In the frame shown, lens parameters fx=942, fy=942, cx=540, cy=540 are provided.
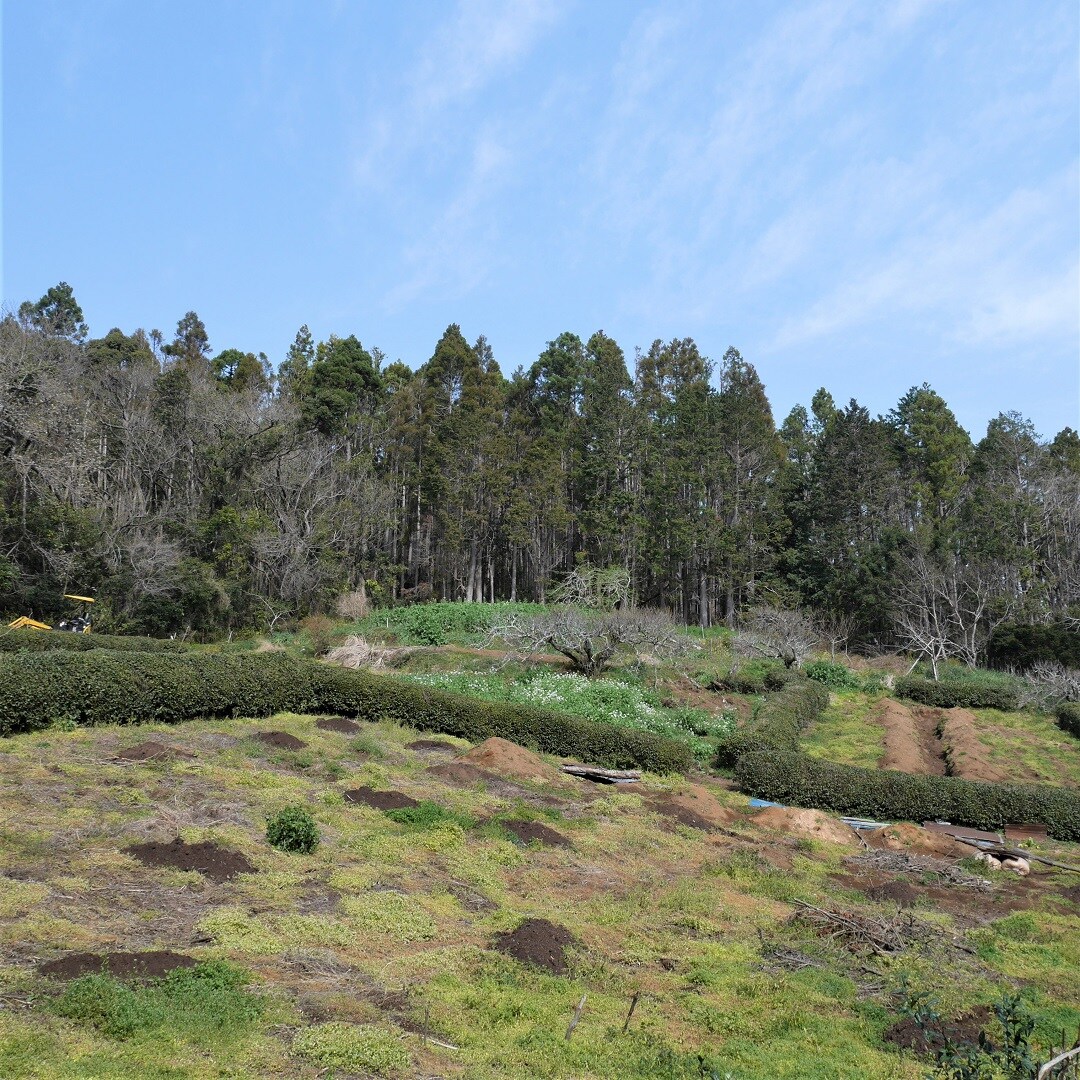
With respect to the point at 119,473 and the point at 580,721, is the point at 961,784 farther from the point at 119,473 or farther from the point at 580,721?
the point at 119,473

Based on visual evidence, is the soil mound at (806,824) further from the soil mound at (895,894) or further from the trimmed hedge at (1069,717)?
the trimmed hedge at (1069,717)

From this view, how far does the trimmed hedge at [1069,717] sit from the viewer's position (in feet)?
73.7

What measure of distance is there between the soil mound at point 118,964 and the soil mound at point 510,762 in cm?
827

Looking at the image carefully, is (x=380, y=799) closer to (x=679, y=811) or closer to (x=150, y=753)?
(x=150, y=753)

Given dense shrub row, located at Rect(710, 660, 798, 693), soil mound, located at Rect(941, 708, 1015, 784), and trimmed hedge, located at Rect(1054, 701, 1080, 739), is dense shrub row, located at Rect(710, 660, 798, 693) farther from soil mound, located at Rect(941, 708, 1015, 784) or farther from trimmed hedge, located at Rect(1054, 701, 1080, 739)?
trimmed hedge, located at Rect(1054, 701, 1080, 739)

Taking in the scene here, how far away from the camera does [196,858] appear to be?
325 inches

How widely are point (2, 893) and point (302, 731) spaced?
8034 millimetres

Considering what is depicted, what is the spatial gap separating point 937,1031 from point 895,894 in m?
4.11

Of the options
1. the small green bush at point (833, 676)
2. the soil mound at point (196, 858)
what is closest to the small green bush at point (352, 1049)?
the soil mound at point (196, 858)

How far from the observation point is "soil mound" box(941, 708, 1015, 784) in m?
17.8

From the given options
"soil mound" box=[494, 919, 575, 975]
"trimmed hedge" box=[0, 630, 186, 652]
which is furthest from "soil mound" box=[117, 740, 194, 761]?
"trimmed hedge" box=[0, 630, 186, 652]

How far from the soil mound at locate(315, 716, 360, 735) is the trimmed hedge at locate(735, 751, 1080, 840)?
6560mm

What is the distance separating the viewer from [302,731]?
14.9 metres

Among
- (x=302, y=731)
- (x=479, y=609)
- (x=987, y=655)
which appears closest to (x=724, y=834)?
(x=302, y=731)
